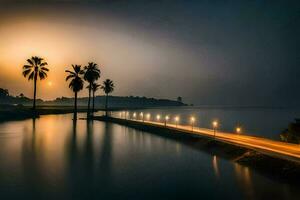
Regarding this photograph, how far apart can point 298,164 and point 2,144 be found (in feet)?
143

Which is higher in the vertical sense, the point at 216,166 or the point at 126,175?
the point at 216,166

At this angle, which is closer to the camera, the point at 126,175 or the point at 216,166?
the point at 126,175

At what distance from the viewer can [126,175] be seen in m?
27.2


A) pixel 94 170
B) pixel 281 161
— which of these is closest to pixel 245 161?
pixel 281 161

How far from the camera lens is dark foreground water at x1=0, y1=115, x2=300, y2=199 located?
21.2 m

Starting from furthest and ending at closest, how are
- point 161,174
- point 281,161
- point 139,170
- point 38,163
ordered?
1. point 38,163
2. point 139,170
3. point 161,174
4. point 281,161

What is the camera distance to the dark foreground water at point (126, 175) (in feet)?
69.6

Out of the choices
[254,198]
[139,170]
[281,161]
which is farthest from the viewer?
[139,170]

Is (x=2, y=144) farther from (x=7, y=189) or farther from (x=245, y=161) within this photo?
(x=245, y=161)

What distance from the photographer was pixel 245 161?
30.5 metres

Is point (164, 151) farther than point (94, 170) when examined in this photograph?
Yes

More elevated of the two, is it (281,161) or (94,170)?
(281,161)

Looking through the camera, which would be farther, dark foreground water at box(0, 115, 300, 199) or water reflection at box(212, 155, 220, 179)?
water reflection at box(212, 155, 220, 179)

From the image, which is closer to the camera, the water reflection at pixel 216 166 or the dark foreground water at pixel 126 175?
the dark foreground water at pixel 126 175
